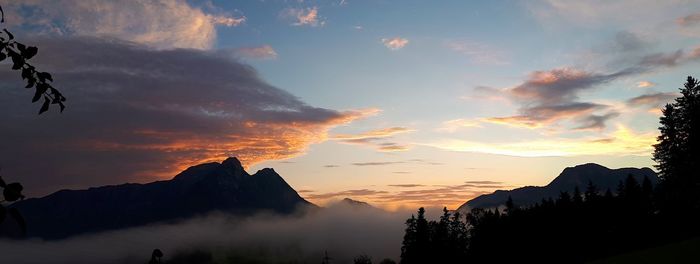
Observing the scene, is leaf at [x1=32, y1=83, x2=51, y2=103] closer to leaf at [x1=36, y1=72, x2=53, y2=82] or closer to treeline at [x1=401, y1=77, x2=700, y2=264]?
leaf at [x1=36, y1=72, x2=53, y2=82]

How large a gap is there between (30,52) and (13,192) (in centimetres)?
138

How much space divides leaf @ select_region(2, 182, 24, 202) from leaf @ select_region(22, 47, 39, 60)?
4.25 feet

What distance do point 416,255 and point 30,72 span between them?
95720mm

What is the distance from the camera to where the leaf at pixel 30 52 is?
13.8 ft

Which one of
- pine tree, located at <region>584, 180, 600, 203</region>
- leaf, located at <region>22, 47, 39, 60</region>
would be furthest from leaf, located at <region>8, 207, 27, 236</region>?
pine tree, located at <region>584, 180, 600, 203</region>

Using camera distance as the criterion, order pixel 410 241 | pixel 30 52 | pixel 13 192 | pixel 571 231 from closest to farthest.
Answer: pixel 13 192 < pixel 30 52 < pixel 571 231 < pixel 410 241

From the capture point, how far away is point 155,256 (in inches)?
276

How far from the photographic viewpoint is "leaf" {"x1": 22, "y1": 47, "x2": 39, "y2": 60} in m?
4.22

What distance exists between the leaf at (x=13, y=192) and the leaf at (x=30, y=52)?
130cm

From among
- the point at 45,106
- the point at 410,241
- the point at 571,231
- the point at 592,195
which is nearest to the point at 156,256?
the point at 45,106

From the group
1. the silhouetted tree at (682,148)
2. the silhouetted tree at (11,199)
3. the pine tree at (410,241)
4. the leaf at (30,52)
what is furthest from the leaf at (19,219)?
the pine tree at (410,241)

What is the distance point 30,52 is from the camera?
4219 millimetres

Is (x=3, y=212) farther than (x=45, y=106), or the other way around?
(x=45, y=106)

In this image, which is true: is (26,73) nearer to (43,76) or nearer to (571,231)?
(43,76)
